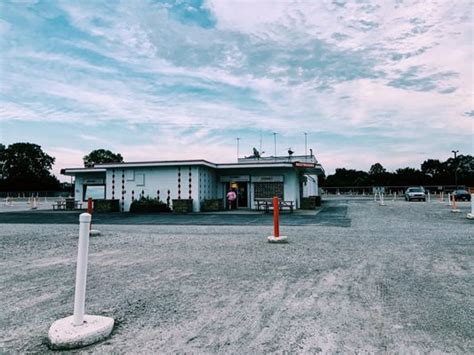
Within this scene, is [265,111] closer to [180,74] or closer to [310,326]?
[180,74]

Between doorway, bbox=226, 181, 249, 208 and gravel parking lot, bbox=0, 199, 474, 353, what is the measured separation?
757 inches

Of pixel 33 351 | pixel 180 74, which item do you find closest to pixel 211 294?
pixel 33 351

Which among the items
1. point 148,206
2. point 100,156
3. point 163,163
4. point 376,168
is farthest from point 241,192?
point 376,168

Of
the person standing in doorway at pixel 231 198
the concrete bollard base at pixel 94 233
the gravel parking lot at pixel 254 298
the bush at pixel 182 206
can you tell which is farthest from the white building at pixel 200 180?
the gravel parking lot at pixel 254 298

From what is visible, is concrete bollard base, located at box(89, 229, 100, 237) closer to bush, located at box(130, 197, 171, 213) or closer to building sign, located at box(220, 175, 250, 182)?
bush, located at box(130, 197, 171, 213)

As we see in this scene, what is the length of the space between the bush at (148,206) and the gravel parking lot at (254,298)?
54.1 feet

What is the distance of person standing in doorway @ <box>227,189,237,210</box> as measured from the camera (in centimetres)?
2539

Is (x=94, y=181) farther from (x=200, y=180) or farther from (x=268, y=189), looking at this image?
(x=268, y=189)

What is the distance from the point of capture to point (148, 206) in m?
24.3

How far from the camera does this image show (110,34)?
47.9 ft

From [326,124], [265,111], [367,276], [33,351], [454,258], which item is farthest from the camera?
[326,124]

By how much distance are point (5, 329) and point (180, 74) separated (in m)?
19.3

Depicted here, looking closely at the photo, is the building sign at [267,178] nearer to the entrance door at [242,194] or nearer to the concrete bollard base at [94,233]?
the entrance door at [242,194]

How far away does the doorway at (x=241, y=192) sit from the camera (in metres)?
27.2
